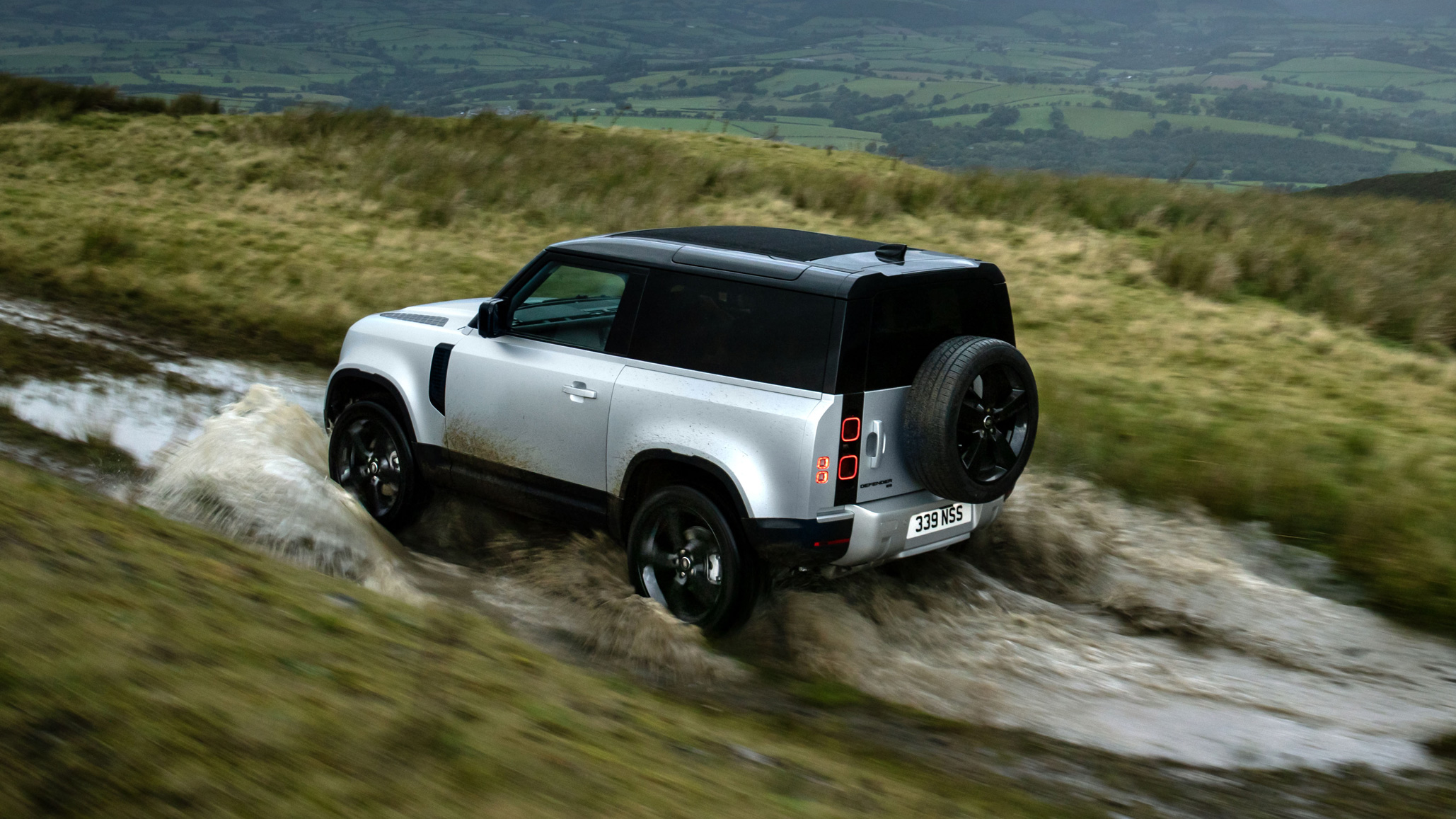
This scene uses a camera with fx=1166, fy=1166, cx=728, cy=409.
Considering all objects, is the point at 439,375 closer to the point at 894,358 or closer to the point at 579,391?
the point at 579,391

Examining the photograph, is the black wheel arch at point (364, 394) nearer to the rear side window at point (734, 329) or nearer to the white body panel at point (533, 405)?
the white body panel at point (533, 405)

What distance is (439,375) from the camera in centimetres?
636

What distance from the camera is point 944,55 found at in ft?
584

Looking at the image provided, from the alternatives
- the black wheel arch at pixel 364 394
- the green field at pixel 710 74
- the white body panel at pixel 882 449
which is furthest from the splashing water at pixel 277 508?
the green field at pixel 710 74

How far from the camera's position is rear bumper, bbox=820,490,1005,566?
5016 mm

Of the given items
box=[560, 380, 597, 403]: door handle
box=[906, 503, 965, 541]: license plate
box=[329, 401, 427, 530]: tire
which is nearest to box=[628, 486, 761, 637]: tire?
box=[560, 380, 597, 403]: door handle

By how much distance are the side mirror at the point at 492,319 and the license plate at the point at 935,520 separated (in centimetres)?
239

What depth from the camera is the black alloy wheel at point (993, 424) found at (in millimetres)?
5246

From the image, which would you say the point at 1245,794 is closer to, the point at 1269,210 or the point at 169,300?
the point at 169,300

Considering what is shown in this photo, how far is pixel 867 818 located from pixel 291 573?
2607mm

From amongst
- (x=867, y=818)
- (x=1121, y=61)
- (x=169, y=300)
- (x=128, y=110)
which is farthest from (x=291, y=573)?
(x=1121, y=61)

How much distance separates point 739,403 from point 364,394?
9.56 ft

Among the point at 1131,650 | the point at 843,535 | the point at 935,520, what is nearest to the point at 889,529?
the point at 843,535

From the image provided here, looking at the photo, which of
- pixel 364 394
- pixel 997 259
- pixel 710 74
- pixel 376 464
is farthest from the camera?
pixel 710 74
